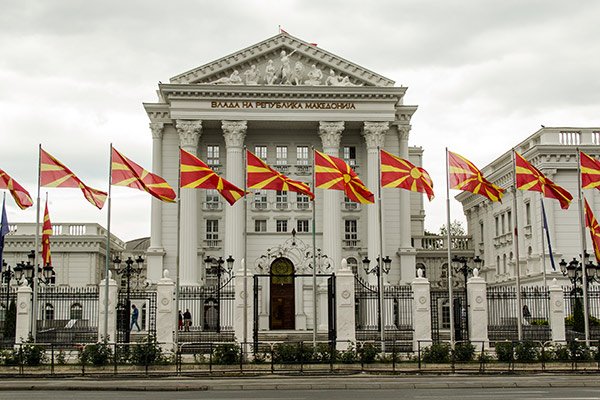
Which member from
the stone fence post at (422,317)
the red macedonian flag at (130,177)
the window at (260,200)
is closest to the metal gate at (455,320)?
the stone fence post at (422,317)

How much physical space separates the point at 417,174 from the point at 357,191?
2.93 meters

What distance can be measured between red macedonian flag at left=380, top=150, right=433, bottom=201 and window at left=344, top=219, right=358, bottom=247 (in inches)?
1128

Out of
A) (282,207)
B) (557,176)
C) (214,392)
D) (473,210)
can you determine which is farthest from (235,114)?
(214,392)

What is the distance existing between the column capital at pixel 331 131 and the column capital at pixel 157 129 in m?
13.0

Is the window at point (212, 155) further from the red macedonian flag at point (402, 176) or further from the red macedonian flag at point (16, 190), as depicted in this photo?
the red macedonian flag at point (402, 176)

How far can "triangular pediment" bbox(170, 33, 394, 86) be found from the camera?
65.0m

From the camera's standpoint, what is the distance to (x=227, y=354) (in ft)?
105

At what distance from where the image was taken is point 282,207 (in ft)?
220

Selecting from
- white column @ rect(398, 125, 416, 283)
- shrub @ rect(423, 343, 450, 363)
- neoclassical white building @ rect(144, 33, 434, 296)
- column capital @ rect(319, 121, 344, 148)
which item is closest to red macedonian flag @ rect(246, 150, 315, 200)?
shrub @ rect(423, 343, 450, 363)

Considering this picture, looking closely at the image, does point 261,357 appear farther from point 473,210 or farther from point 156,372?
point 473,210

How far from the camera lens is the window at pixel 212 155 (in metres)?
67.9

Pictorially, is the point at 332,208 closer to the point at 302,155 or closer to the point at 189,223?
the point at 302,155

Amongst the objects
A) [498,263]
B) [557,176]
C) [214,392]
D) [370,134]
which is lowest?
[214,392]

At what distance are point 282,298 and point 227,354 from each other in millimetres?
31291
